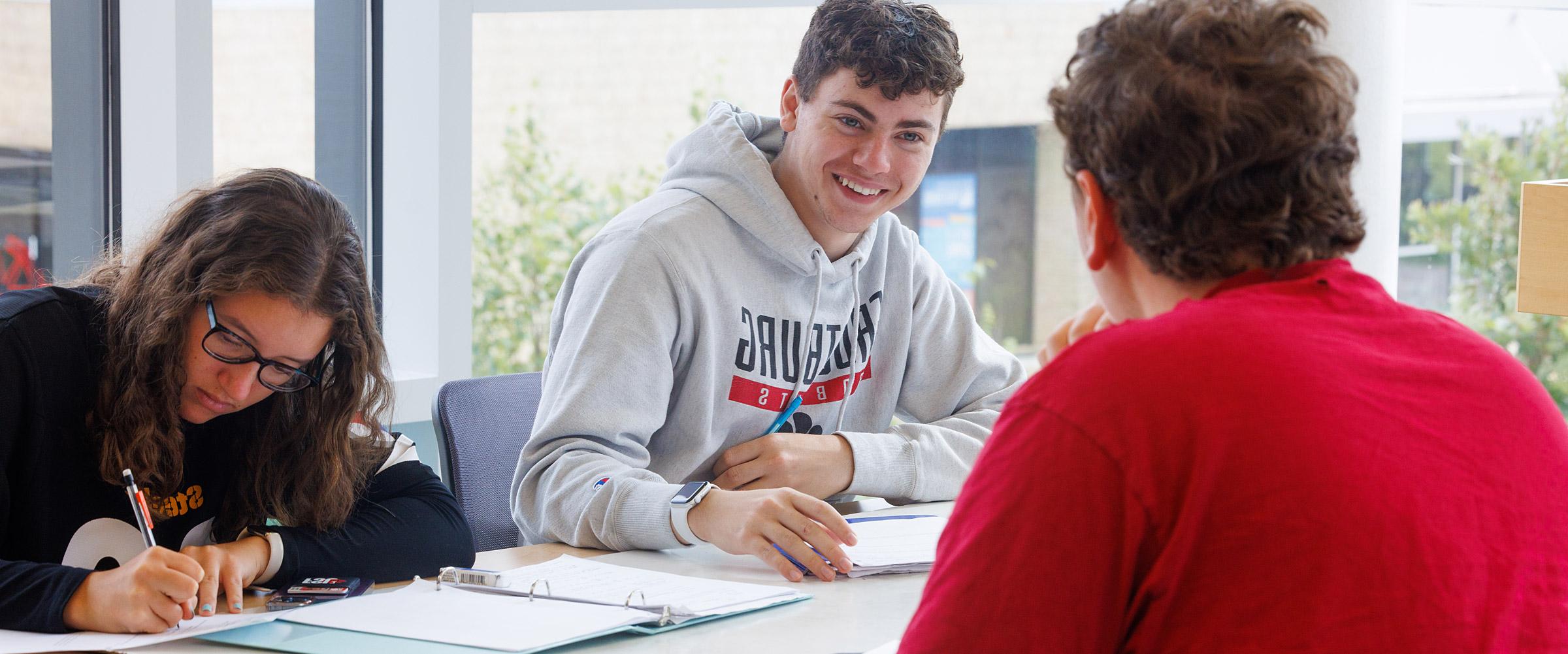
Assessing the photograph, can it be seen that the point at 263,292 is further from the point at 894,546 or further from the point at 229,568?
the point at 894,546

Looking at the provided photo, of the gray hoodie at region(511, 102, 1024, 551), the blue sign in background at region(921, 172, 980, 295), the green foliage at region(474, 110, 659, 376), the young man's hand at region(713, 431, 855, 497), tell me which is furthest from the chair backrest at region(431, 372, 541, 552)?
the blue sign in background at region(921, 172, 980, 295)

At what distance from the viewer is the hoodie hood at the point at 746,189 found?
77.5 inches

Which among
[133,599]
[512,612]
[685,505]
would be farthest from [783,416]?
[133,599]

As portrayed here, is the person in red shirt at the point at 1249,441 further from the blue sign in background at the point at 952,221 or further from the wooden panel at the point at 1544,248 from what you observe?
the blue sign in background at the point at 952,221

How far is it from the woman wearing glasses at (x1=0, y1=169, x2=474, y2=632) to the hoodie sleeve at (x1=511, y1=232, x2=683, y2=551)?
14cm

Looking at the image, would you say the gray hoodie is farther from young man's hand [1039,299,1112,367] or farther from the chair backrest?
young man's hand [1039,299,1112,367]

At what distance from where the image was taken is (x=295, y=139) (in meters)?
3.00

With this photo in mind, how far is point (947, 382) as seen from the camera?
2.17 m

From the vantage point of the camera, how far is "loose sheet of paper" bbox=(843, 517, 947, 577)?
1.52 m

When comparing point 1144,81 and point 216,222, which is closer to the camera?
point 1144,81

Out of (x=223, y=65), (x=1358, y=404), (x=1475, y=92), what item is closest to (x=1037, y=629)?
(x=1358, y=404)

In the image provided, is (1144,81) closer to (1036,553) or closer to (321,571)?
(1036,553)

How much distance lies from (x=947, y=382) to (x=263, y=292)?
3.66ft

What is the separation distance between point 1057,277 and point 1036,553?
14.1ft
